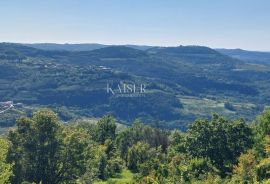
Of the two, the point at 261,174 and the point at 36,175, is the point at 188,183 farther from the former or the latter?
the point at 36,175

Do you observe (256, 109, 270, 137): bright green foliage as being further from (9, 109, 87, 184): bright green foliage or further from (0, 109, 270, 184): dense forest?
(9, 109, 87, 184): bright green foliage

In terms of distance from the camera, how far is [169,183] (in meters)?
72.0

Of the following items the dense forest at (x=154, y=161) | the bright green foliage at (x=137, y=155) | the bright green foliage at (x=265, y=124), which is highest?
the bright green foliage at (x=265, y=124)

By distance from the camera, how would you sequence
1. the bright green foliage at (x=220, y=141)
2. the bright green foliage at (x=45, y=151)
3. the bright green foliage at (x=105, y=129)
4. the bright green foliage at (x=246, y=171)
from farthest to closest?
the bright green foliage at (x=105, y=129) < the bright green foliage at (x=220, y=141) < the bright green foliage at (x=45, y=151) < the bright green foliage at (x=246, y=171)

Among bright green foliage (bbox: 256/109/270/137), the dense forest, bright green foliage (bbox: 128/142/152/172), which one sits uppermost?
bright green foliage (bbox: 256/109/270/137)

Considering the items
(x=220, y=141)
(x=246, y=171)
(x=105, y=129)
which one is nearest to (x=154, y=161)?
(x=220, y=141)

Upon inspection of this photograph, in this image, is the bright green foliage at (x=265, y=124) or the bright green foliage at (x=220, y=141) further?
the bright green foliage at (x=265, y=124)

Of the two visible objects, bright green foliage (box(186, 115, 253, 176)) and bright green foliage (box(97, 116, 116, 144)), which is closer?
bright green foliage (box(186, 115, 253, 176))

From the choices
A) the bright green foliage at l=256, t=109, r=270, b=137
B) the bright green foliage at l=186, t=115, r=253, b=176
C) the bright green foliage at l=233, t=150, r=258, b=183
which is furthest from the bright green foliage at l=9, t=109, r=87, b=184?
the bright green foliage at l=256, t=109, r=270, b=137

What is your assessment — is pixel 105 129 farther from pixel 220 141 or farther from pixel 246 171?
pixel 246 171

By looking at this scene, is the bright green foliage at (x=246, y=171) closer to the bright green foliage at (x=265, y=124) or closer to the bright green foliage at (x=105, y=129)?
the bright green foliage at (x=265, y=124)

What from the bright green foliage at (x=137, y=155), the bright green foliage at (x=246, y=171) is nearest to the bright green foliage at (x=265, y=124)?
the bright green foliage at (x=246, y=171)

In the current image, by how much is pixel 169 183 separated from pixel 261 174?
1518cm

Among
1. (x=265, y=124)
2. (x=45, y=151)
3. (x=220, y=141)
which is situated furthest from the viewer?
(x=265, y=124)
